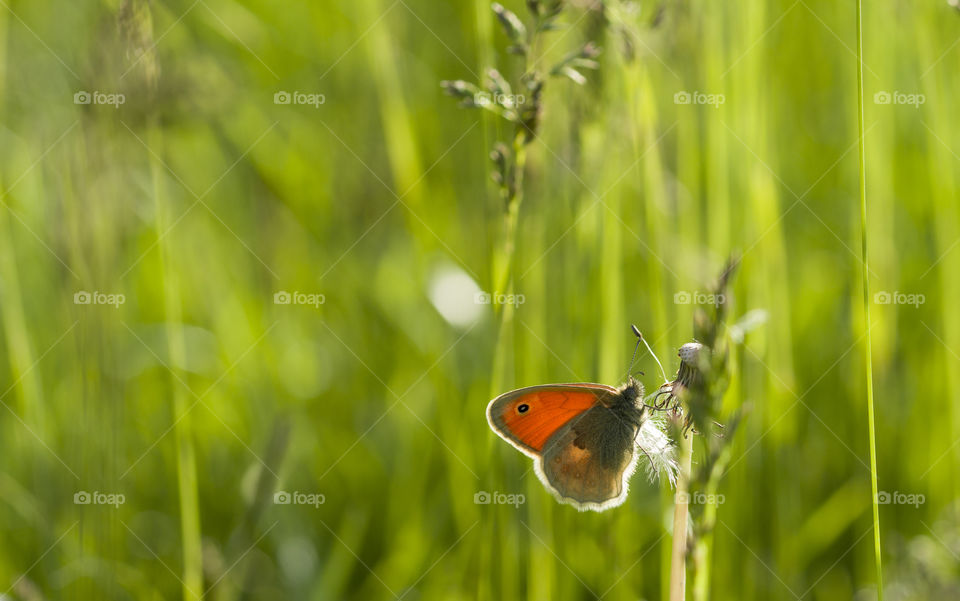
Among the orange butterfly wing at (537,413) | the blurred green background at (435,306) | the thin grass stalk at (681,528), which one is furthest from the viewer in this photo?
the blurred green background at (435,306)

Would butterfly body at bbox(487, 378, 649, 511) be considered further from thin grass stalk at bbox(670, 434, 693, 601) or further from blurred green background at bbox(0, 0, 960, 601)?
thin grass stalk at bbox(670, 434, 693, 601)

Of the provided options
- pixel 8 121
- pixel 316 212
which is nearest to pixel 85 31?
pixel 8 121

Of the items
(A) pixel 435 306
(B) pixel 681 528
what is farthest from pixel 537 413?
(A) pixel 435 306

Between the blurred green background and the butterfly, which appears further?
the blurred green background

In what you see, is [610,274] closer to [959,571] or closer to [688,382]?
[688,382]

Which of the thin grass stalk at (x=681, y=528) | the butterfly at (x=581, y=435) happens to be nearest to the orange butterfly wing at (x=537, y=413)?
the butterfly at (x=581, y=435)

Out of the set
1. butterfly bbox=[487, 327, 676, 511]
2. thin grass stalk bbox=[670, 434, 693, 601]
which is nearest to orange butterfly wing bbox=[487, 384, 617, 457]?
butterfly bbox=[487, 327, 676, 511]

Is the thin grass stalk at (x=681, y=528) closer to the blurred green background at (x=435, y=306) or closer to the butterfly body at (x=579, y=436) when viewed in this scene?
the butterfly body at (x=579, y=436)

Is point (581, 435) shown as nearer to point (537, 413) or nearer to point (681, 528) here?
point (537, 413)

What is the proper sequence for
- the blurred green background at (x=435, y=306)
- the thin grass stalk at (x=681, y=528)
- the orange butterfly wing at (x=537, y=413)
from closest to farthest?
the thin grass stalk at (x=681, y=528), the orange butterfly wing at (x=537, y=413), the blurred green background at (x=435, y=306)
